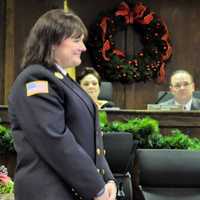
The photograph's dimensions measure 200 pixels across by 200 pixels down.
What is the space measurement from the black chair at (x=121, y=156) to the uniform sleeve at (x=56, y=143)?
1.41 metres

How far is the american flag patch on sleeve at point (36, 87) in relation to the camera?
1.73m

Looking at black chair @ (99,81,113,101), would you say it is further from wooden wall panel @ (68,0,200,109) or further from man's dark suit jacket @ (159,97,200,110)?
wooden wall panel @ (68,0,200,109)

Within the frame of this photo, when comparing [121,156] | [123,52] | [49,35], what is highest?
[49,35]

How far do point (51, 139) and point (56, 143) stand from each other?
20 mm

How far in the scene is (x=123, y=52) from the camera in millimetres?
7055

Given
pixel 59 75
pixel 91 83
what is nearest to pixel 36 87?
pixel 59 75

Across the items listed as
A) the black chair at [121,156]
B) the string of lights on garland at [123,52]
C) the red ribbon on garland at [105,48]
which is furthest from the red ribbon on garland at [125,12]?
the black chair at [121,156]

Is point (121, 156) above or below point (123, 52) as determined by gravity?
below

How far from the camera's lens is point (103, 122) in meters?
3.54

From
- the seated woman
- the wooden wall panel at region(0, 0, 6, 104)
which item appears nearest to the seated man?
the seated woman

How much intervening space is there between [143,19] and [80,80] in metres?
2.50

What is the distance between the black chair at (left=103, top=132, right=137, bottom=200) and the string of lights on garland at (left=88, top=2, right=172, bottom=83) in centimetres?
369

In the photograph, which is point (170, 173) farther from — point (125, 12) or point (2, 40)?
point (125, 12)

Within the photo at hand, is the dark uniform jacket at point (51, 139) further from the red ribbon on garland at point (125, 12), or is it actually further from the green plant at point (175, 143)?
the red ribbon on garland at point (125, 12)
